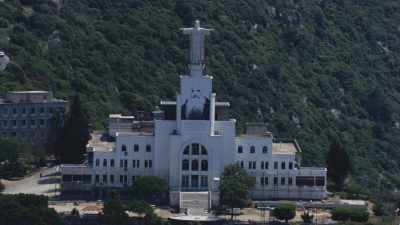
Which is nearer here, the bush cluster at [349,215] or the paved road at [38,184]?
the bush cluster at [349,215]

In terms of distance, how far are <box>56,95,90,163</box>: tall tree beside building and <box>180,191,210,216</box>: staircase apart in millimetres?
8429

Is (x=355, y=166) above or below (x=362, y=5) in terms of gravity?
below

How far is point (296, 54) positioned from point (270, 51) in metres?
3.19

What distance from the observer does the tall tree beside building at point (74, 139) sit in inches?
4257

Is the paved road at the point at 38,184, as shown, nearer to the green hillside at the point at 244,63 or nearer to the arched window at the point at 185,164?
the arched window at the point at 185,164

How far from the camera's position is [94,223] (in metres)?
97.9

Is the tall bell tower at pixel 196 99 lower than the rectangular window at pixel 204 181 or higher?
higher

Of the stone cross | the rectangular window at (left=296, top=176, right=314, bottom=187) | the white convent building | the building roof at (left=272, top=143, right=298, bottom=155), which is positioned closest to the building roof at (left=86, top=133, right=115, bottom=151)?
the white convent building

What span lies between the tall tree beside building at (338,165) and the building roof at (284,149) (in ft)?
6.18

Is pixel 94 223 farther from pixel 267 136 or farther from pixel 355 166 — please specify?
pixel 355 166

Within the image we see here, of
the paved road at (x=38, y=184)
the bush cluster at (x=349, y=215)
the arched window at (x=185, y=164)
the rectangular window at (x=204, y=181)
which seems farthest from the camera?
the paved road at (x=38, y=184)

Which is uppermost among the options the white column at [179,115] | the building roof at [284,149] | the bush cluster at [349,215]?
the white column at [179,115]

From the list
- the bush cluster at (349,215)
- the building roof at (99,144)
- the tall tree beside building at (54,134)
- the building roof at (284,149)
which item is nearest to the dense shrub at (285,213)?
the bush cluster at (349,215)

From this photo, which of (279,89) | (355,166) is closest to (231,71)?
(279,89)
